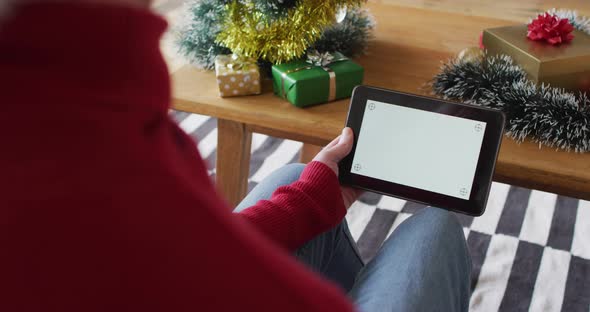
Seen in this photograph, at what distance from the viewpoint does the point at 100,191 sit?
0.96ft

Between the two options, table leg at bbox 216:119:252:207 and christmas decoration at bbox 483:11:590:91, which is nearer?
christmas decoration at bbox 483:11:590:91

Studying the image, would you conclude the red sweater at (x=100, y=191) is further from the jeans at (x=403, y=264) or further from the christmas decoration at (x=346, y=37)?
the christmas decoration at (x=346, y=37)

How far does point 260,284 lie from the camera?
32 cm

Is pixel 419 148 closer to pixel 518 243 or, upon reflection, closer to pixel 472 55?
pixel 472 55

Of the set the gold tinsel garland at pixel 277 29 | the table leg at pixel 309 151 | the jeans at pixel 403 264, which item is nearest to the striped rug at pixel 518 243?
the table leg at pixel 309 151

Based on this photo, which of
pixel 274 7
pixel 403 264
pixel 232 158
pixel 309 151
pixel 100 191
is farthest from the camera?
pixel 309 151

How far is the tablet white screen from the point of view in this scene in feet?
2.64

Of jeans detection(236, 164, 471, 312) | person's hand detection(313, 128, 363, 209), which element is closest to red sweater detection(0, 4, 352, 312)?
jeans detection(236, 164, 471, 312)

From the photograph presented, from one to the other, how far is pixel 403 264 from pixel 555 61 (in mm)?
402

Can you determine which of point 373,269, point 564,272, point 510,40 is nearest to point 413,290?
point 373,269

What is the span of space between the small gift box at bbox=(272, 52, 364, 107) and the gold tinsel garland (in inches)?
1.1

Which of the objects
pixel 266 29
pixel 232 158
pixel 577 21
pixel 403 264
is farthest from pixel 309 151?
pixel 403 264

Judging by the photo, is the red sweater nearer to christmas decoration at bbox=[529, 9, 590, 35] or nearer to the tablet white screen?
the tablet white screen

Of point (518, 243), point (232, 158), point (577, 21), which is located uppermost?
point (577, 21)
